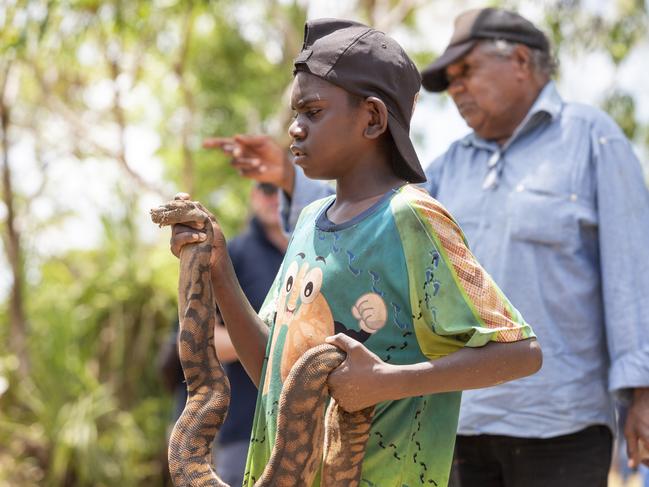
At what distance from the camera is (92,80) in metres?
17.3

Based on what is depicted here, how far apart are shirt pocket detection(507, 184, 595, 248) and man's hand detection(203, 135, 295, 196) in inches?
31.9

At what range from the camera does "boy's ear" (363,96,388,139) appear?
7.69 feet

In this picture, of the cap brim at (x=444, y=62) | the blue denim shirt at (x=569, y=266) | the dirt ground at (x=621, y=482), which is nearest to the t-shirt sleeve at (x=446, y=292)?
the blue denim shirt at (x=569, y=266)

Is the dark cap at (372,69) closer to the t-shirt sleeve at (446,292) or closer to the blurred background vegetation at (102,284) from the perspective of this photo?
the t-shirt sleeve at (446,292)

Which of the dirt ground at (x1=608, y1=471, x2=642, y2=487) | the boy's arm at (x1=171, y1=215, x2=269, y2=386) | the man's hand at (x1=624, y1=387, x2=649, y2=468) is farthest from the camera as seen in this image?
the dirt ground at (x1=608, y1=471, x2=642, y2=487)

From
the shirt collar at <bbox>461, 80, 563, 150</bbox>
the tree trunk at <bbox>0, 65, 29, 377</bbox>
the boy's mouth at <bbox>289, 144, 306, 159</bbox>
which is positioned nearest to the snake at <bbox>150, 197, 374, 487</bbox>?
the boy's mouth at <bbox>289, 144, 306, 159</bbox>

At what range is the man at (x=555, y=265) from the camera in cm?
338

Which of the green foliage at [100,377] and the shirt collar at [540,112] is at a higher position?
the shirt collar at [540,112]

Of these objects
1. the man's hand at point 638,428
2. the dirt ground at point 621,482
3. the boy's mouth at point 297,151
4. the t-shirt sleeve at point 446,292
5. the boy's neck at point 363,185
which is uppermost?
the boy's mouth at point 297,151

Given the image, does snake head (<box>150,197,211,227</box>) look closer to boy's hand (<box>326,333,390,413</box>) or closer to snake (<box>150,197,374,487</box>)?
snake (<box>150,197,374,487</box>)

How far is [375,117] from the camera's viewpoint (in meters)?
2.38

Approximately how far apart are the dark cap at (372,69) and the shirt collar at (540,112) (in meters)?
1.36

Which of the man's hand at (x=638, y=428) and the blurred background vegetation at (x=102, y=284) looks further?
the blurred background vegetation at (x=102, y=284)

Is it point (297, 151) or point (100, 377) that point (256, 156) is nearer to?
point (297, 151)
